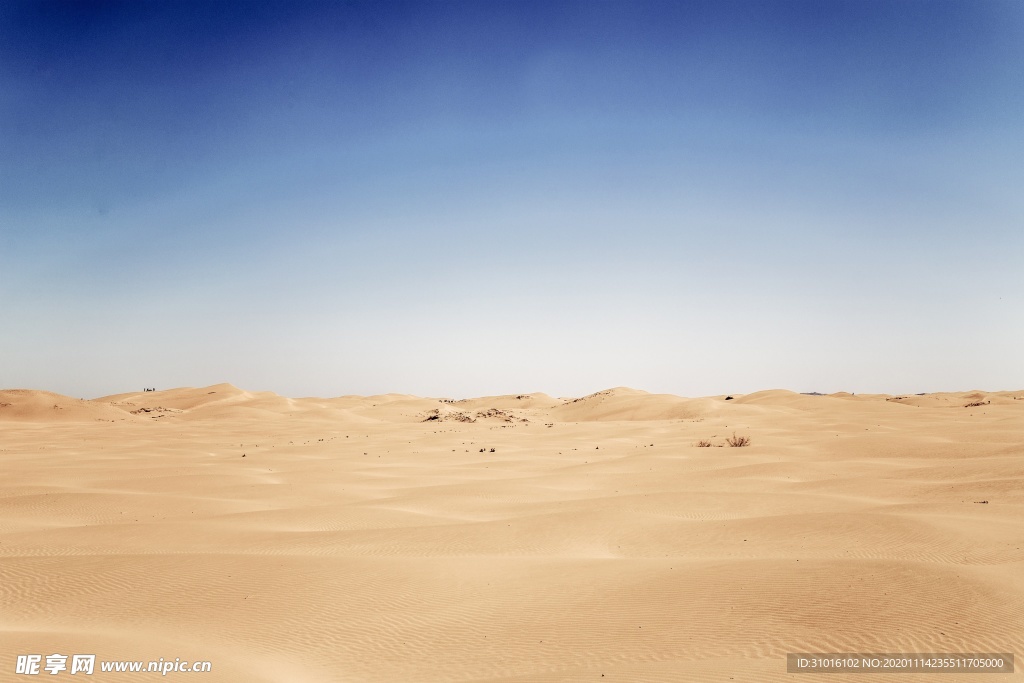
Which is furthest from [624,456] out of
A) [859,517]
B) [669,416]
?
[669,416]

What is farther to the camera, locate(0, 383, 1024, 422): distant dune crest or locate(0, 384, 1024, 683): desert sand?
locate(0, 383, 1024, 422): distant dune crest

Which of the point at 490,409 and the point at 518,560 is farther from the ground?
the point at 490,409

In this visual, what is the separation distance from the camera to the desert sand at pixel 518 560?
6.25 meters

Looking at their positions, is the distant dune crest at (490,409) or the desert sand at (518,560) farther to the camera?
the distant dune crest at (490,409)

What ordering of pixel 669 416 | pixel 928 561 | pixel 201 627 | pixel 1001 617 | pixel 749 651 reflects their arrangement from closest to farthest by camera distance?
pixel 749 651 → pixel 1001 617 → pixel 201 627 → pixel 928 561 → pixel 669 416

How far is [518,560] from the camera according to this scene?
948 cm

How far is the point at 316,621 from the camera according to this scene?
719 centimetres

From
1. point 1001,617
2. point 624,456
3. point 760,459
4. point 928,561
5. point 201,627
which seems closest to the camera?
point 1001,617

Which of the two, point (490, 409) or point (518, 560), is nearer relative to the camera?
point (518, 560)

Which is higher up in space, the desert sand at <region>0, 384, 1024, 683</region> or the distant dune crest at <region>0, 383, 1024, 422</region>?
the distant dune crest at <region>0, 383, 1024, 422</region>

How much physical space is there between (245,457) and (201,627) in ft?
53.4

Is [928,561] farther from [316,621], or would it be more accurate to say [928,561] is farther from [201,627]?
[201,627]

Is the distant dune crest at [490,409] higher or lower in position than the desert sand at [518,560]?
higher

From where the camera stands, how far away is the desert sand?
6.25 meters
